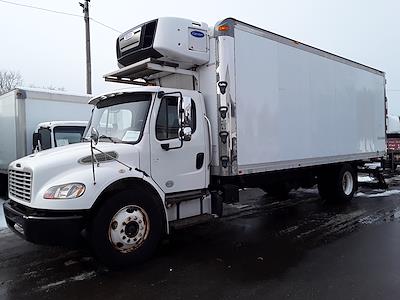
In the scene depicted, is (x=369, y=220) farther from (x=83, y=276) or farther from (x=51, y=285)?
(x=51, y=285)

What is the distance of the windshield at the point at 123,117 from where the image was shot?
584 cm

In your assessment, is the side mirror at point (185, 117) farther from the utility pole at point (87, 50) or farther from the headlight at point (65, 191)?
the utility pole at point (87, 50)

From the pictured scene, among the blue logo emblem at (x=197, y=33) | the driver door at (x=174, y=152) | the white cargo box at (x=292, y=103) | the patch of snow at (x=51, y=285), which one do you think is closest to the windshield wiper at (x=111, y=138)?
the driver door at (x=174, y=152)

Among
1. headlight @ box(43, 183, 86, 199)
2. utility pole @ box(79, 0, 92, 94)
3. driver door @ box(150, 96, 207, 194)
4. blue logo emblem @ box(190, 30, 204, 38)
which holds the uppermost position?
utility pole @ box(79, 0, 92, 94)

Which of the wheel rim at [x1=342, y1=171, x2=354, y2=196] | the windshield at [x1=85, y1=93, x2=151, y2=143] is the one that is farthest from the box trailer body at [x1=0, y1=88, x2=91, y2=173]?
the wheel rim at [x1=342, y1=171, x2=354, y2=196]

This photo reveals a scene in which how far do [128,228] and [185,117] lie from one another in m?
1.81

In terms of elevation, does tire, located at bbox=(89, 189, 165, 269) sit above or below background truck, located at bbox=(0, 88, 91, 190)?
below

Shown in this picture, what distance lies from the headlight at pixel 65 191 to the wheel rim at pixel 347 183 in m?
7.59

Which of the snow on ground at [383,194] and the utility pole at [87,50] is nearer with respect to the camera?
the snow on ground at [383,194]

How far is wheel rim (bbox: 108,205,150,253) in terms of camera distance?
17.0 feet

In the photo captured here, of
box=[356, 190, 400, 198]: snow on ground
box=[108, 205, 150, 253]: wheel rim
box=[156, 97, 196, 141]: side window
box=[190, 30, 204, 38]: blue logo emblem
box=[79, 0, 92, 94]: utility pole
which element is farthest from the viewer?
box=[79, 0, 92, 94]: utility pole

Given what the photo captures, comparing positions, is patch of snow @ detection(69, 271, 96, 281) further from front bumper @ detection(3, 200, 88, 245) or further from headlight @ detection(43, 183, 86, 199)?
headlight @ detection(43, 183, 86, 199)

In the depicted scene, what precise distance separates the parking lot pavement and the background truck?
315 centimetres

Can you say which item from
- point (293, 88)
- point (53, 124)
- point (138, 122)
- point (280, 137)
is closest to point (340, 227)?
point (280, 137)
